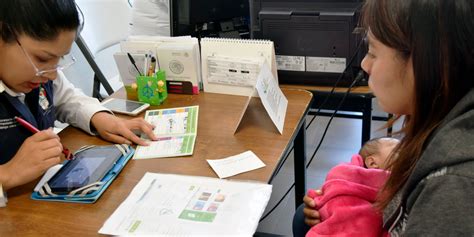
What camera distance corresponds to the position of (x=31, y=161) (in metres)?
1.13

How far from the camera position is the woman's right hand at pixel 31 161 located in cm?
113

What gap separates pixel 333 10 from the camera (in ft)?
5.49

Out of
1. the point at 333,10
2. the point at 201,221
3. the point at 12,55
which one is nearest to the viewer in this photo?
the point at 201,221

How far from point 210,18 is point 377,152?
0.93 meters

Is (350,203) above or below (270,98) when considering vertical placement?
below

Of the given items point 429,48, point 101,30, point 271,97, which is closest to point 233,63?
point 271,97

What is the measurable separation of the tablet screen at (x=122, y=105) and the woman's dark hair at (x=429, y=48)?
0.95m

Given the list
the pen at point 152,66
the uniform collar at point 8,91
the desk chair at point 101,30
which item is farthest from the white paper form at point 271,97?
the desk chair at point 101,30

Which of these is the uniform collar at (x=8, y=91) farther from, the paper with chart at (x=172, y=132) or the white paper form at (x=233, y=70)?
the white paper form at (x=233, y=70)

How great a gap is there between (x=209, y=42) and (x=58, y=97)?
553 millimetres

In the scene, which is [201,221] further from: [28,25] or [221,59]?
[221,59]

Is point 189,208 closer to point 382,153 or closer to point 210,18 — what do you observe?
point 382,153

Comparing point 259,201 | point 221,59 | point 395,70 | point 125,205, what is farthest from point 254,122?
point 395,70

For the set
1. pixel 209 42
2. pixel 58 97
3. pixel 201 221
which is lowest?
pixel 201 221
